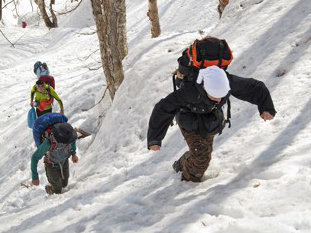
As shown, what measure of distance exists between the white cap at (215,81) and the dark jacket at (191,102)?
0.14 m

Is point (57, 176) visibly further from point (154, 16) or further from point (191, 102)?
point (154, 16)

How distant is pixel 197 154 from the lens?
3953mm

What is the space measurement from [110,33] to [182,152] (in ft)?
12.7

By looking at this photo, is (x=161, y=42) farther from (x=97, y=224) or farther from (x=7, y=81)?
(x=7, y=81)

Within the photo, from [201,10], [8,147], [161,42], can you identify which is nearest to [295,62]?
[161,42]

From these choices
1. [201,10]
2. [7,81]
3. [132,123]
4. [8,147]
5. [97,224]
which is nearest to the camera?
[97,224]

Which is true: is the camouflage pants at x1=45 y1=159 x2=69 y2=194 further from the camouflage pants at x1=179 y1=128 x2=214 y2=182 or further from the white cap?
the white cap

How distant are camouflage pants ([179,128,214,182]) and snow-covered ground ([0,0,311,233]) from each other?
21 cm

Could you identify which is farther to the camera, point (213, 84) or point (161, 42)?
point (161, 42)

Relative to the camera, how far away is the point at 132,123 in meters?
6.99

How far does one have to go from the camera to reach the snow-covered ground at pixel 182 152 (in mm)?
3350

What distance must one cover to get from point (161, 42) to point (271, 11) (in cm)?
284

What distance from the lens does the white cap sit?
131 inches

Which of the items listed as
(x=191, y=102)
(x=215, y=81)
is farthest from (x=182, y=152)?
(x=215, y=81)
